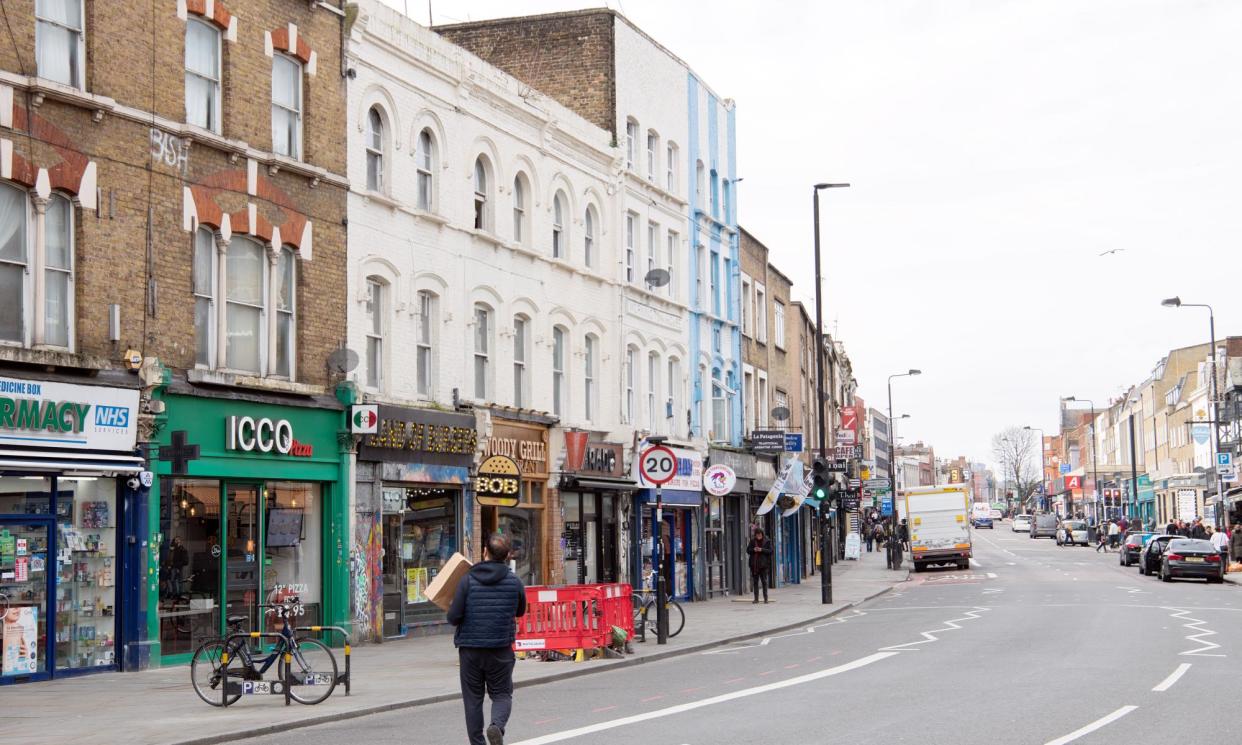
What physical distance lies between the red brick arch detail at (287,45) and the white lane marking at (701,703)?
12.5 m

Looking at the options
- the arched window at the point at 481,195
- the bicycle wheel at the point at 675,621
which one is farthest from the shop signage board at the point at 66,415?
the arched window at the point at 481,195

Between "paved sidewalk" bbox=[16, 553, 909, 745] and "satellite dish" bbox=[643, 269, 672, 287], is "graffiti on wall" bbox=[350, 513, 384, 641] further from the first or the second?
"satellite dish" bbox=[643, 269, 672, 287]

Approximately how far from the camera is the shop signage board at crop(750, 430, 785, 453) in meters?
46.2

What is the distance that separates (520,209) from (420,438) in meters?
7.37

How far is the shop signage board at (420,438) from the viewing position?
2509 cm

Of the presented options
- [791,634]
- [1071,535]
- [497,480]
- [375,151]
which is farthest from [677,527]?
[1071,535]

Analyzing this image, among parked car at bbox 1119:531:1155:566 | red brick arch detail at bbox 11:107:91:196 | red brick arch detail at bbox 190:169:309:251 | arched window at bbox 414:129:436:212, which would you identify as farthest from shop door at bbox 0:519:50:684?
parked car at bbox 1119:531:1155:566

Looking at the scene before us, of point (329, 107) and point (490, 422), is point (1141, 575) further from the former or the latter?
point (329, 107)

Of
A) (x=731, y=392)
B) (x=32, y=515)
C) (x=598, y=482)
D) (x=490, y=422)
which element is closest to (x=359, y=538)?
(x=490, y=422)

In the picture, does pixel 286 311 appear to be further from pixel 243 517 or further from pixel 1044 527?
pixel 1044 527

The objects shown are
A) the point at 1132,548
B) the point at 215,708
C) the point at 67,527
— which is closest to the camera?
the point at 215,708

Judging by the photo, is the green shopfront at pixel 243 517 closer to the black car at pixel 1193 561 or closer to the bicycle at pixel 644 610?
the bicycle at pixel 644 610

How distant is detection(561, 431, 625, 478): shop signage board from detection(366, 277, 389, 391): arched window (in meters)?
7.13

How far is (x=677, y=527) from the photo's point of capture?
39906 mm
